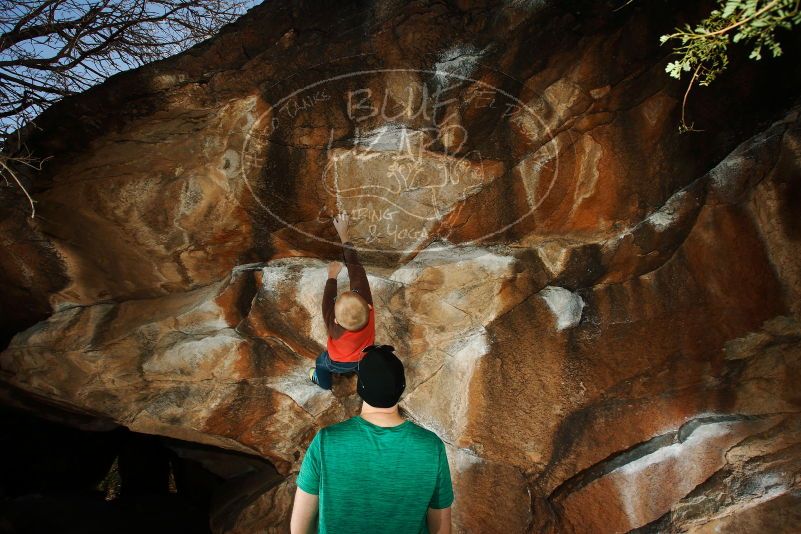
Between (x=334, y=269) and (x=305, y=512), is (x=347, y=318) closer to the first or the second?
(x=334, y=269)

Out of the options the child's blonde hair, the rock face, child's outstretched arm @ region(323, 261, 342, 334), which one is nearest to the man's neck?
the child's blonde hair

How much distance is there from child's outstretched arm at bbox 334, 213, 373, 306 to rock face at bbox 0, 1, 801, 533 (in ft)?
0.44

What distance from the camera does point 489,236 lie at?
4125 mm

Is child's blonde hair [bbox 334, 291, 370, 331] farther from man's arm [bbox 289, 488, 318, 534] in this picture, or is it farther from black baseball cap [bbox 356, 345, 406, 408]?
man's arm [bbox 289, 488, 318, 534]

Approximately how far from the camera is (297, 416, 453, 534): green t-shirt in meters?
1.74

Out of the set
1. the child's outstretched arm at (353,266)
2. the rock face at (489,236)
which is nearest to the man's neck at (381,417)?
the child's outstretched arm at (353,266)

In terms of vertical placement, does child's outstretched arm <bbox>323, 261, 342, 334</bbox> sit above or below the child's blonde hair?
above

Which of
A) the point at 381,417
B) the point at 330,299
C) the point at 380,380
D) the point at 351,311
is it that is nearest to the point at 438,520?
the point at 381,417

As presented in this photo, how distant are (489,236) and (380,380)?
2527mm

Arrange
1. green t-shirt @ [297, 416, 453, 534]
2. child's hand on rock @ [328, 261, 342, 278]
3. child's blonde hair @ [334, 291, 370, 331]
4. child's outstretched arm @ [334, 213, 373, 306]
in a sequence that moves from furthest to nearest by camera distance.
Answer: child's hand on rock @ [328, 261, 342, 278] → child's outstretched arm @ [334, 213, 373, 306] → child's blonde hair @ [334, 291, 370, 331] → green t-shirt @ [297, 416, 453, 534]

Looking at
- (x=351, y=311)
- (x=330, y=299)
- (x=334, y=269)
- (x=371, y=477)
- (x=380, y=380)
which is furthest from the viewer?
(x=334, y=269)

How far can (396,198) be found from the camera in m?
4.15

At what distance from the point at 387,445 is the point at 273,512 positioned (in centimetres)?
373

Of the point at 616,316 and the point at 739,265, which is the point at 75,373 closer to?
the point at 616,316
